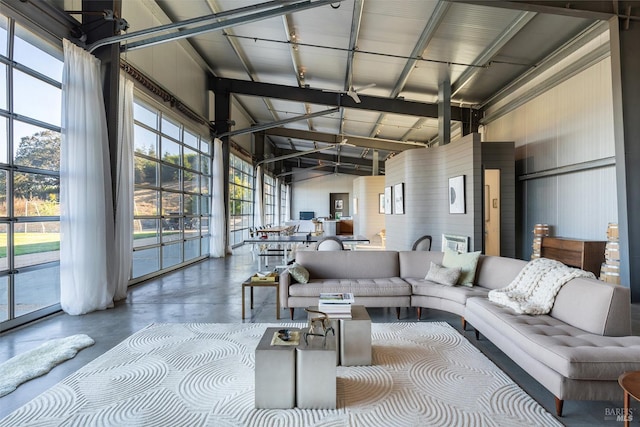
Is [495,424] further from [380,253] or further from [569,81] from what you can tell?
[569,81]

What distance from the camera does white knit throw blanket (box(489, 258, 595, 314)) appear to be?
2.70m

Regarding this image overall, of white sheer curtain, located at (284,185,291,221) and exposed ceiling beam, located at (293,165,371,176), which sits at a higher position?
exposed ceiling beam, located at (293,165,371,176)

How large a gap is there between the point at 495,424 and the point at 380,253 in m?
2.59

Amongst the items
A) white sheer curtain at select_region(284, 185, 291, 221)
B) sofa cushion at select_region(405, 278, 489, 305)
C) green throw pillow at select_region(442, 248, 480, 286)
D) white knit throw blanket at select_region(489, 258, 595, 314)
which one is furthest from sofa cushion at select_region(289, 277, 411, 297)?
white sheer curtain at select_region(284, 185, 291, 221)

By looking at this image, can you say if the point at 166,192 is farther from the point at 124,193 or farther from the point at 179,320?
the point at 179,320

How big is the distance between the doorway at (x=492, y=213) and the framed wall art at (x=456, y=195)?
77 cm

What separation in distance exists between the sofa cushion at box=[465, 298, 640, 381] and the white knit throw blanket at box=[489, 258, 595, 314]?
0.28 feet

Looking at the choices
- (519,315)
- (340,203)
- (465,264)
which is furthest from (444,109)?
(340,203)

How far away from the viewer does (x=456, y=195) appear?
21.5 feet

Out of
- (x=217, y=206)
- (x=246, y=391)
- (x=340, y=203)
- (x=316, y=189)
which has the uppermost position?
(x=316, y=189)

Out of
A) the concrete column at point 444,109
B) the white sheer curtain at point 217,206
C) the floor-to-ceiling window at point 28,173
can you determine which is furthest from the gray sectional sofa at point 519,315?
the white sheer curtain at point 217,206

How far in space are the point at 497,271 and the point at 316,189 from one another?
1740cm

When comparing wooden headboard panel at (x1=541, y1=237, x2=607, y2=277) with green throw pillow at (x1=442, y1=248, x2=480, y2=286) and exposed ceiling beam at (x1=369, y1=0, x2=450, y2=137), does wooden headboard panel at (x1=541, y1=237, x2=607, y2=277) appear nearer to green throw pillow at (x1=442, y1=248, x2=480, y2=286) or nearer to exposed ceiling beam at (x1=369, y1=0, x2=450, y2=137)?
green throw pillow at (x1=442, y1=248, x2=480, y2=286)

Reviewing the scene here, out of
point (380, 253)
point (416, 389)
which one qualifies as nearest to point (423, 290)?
point (380, 253)
